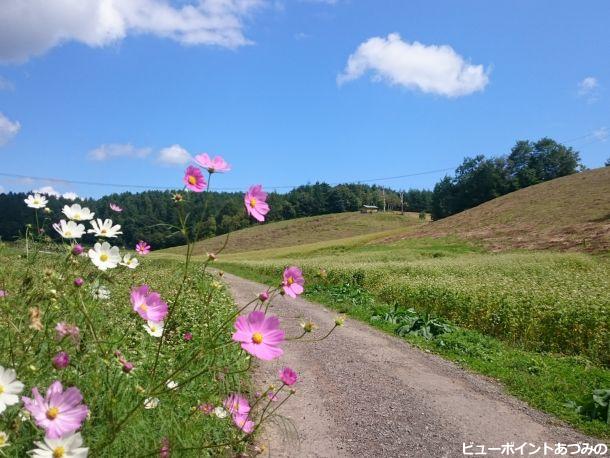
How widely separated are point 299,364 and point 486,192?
267 ft

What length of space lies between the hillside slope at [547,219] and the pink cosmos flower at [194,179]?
30.7 metres

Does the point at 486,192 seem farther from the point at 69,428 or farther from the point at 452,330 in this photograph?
the point at 69,428

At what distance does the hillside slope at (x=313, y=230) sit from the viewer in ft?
269

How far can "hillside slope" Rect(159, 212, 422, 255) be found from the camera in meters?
81.9

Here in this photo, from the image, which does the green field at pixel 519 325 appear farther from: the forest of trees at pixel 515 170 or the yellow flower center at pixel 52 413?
the forest of trees at pixel 515 170

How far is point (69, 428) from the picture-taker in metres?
1.40

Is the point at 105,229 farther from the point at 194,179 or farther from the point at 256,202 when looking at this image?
the point at 256,202

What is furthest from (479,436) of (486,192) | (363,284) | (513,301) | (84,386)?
(486,192)

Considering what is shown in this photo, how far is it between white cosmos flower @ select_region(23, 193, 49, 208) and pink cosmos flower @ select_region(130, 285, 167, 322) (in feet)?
2.88

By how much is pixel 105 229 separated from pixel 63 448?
3.56 feet

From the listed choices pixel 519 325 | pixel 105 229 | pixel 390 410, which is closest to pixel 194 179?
pixel 105 229

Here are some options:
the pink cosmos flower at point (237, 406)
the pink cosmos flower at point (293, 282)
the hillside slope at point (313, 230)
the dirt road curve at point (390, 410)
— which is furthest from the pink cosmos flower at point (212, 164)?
the hillside slope at point (313, 230)

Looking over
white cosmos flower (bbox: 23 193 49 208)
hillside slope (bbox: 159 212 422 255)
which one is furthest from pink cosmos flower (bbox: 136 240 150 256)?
hillside slope (bbox: 159 212 422 255)

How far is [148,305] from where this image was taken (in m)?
1.85
